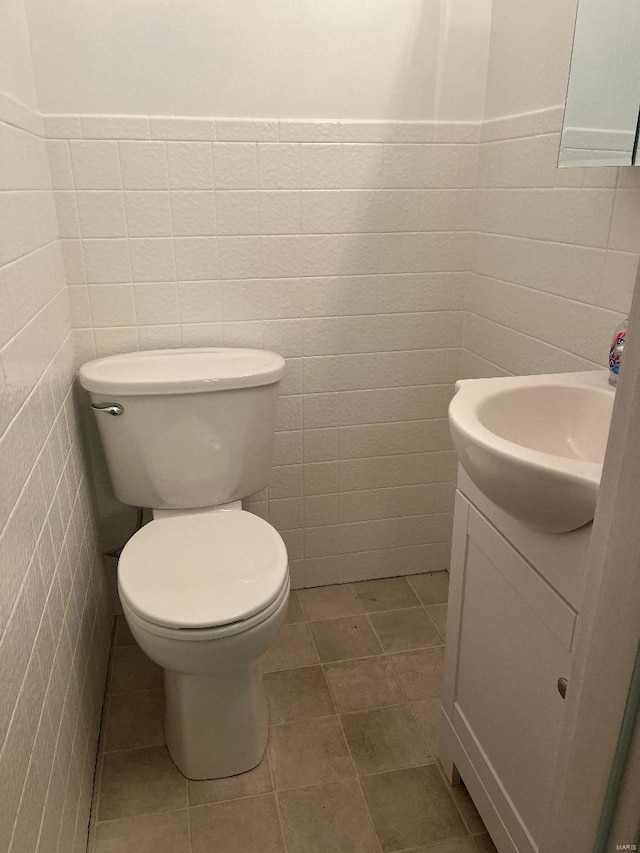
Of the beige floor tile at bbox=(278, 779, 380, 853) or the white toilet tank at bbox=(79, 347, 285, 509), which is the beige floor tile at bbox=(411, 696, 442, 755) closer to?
the beige floor tile at bbox=(278, 779, 380, 853)

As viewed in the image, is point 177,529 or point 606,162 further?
point 177,529

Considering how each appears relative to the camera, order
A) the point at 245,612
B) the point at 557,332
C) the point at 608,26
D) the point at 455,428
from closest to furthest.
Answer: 1. the point at 455,428
2. the point at 608,26
3. the point at 245,612
4. the point at 557,332

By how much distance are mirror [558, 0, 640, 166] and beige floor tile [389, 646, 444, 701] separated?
4.19ft

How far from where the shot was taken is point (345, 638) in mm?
1842

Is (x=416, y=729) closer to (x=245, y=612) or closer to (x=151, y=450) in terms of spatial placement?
(x=245, y=612)

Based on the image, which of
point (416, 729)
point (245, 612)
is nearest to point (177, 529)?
point (245, 612)

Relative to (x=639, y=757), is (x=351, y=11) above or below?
above

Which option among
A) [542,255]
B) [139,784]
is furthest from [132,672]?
[542,255]

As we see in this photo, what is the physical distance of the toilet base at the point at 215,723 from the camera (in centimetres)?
138

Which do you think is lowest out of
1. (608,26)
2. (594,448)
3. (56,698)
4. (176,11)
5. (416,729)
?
(416,729)

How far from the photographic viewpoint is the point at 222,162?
1.61 metres

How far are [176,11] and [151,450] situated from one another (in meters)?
1.04

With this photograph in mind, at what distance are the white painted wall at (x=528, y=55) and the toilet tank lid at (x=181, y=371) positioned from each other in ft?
2.83

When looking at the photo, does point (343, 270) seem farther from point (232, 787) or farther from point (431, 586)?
point (232, 787)
